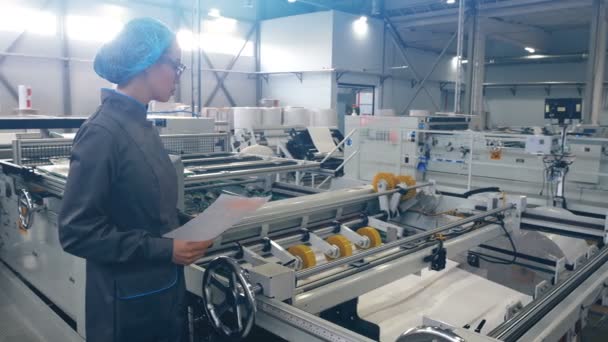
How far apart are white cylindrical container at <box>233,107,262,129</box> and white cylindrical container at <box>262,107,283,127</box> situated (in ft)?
0.57

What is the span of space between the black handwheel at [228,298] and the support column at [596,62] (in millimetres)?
8347

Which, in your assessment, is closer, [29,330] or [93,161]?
[93,161]

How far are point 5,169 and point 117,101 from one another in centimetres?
206

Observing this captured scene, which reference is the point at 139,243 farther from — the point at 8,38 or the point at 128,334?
the point at 8,38

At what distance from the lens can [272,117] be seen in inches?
342

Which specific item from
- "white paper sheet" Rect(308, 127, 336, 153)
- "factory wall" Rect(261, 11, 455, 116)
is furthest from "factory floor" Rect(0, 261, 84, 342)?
"factory wall" Rect(261, 11, 455, 116)

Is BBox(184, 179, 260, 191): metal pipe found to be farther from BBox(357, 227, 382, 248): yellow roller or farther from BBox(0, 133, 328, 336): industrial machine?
BBox(357, 227, 382, 248): yellow roller

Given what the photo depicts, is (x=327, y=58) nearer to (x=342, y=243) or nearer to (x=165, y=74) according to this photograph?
(x=342, y=243)

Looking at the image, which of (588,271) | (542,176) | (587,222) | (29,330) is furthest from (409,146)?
(29,330)

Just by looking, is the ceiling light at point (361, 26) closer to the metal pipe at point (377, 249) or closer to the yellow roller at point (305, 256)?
the metal pipe at point (377, 249)

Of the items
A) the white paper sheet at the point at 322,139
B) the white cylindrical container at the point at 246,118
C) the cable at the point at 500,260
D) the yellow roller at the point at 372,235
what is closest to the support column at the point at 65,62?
the white cylindrical container at the point at 246,118

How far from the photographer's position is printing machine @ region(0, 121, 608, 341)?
4.99 ft

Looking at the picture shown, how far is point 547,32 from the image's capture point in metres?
11.9

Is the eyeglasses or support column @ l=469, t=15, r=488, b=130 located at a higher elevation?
support column @ l=469, t=15, r=488, b=130
